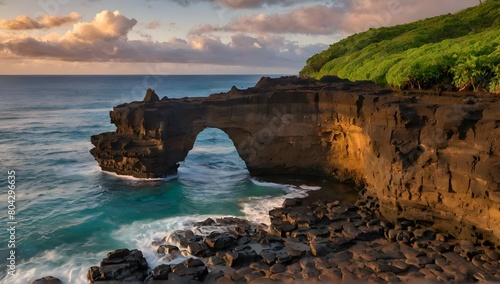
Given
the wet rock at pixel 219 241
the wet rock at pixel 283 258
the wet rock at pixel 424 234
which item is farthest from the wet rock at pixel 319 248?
the wet rock at pixel 424 234

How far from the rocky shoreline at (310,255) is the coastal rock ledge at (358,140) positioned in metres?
1.73

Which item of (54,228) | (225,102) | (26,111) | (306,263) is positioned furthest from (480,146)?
(26,111)

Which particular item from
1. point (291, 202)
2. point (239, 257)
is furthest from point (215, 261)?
point (291, 202)

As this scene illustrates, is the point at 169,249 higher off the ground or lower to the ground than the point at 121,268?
lower

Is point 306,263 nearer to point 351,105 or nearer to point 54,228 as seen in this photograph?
point 351,105

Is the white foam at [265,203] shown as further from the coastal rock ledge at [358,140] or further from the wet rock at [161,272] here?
the wet rock at [161,272]

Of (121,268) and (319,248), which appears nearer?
(121,268)

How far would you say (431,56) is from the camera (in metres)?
30.0

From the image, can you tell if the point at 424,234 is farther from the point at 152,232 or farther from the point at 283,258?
the point at 152,232

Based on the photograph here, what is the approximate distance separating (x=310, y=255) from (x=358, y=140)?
1144 centimetres

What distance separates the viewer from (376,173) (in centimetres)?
2414

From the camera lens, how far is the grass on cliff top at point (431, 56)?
82.6 feet

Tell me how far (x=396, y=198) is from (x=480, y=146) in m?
5.49

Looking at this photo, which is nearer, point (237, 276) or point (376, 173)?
point (237, 276)
